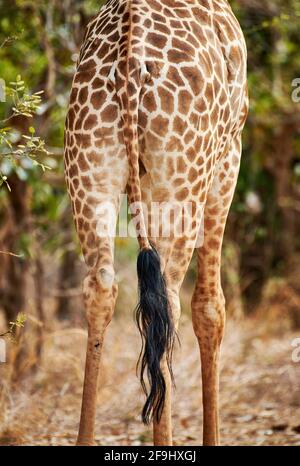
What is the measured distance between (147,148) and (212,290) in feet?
3.36

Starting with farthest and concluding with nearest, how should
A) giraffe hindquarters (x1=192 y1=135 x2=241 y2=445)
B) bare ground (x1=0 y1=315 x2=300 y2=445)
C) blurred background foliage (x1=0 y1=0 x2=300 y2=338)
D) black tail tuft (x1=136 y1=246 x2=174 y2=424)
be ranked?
blurred background foliage (x1=0 y1=0 x2=300 y2=338), bare ground (x1=0 y1=315 x2=300 y2=445), giraffe hindquarters (x1=192 y1=135 x2=241 y2=445), black tail tuft (x1=136 y1=246 x2=174 y2=424)

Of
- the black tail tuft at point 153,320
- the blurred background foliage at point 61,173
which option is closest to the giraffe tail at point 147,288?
the black tail tuft at point 153,320

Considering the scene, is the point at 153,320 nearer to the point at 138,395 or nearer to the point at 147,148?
the point at 147,148

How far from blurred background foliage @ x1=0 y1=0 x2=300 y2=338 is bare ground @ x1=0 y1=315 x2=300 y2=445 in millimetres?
531

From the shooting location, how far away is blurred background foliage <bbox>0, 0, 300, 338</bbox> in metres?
6.59

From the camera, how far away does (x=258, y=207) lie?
9.54 meters

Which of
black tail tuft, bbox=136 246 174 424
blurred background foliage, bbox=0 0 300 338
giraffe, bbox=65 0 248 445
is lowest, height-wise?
black tail tuft, bbox=136 246 174 424

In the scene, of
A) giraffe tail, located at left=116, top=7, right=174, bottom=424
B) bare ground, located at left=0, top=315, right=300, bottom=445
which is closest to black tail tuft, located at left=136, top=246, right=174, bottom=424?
giraffe tail, located at left=116, top=7, right=174, bottom=424

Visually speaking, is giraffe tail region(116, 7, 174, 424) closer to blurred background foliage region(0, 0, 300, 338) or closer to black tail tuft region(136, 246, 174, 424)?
black tail tuft region(136, 246, 174, 424)

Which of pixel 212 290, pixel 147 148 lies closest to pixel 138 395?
pixel 212 290

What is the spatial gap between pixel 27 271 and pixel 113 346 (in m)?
0.99

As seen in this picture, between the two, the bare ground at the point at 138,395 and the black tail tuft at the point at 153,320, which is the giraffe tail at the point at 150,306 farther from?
the bare ground at the point at 138,395
